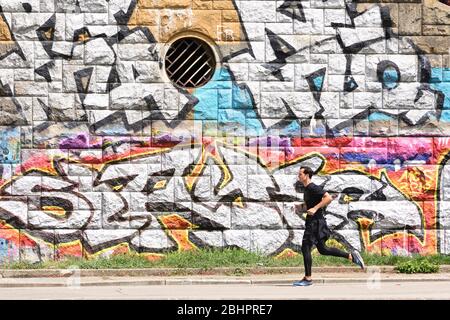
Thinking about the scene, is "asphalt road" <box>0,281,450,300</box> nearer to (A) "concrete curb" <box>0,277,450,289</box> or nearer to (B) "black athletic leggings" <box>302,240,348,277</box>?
(A) "concrete curb" <box>0,277,450,289</box>

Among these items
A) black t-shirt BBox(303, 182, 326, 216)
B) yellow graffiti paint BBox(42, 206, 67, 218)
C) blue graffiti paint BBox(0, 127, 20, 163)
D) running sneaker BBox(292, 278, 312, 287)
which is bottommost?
running sneaker BBox(292, 278, 312, 287)

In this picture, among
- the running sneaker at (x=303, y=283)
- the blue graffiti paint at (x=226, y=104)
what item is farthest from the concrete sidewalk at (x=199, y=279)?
the blue graffiti paint at (x=226, y=104)

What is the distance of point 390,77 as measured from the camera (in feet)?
67.1

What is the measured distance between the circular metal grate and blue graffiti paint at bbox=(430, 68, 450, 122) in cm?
346

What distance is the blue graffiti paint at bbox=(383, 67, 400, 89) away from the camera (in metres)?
20.5

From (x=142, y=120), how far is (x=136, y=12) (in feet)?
5.48

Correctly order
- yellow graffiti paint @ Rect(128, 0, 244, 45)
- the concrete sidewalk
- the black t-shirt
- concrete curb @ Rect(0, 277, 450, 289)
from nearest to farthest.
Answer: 1. the black t-shirt
2. concrete curb @ Rect(0, 277, 450, 289)
3. the concrete sidewalk
4. yellow graffiti paint @ Rect(128, 0, 244, 45)

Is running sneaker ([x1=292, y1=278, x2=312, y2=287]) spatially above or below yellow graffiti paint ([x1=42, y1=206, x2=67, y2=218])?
below

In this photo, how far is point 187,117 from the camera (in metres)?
20.2

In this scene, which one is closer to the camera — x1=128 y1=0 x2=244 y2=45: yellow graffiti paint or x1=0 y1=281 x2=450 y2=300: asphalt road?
x1=0 y1=281 x2=450 y2=300: asphalt road

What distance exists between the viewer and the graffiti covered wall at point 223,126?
20031 mm

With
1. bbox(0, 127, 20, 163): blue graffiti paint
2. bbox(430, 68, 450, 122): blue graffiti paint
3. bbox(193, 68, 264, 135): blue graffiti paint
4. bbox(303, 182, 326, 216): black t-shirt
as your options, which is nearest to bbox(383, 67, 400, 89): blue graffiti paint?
bbox(430, 68, 450, 122): blue graffiti paint
